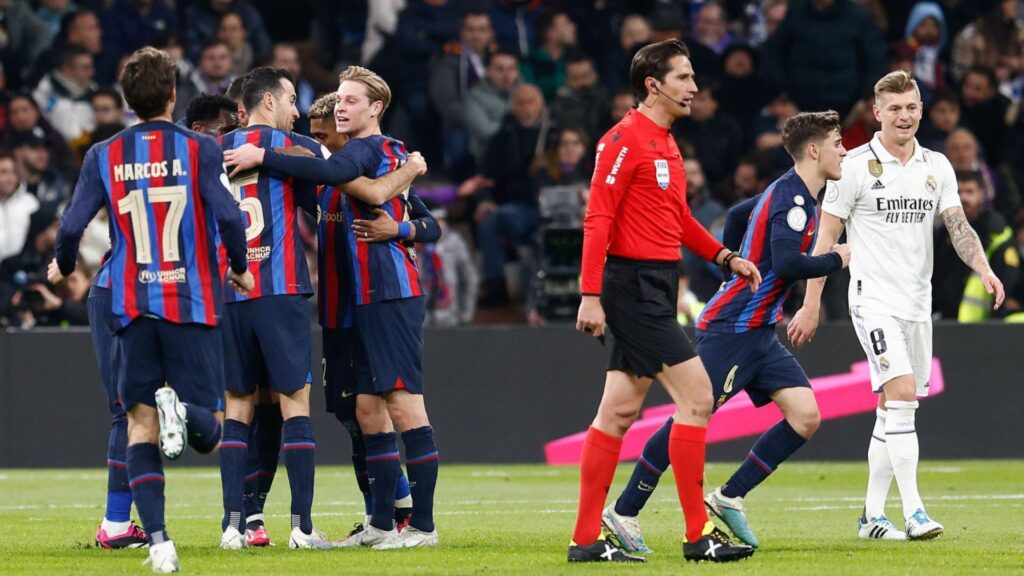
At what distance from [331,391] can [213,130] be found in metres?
1.41

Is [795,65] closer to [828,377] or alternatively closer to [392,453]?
[828,377]

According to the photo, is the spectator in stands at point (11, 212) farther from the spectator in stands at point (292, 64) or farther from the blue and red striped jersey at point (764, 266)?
the blue and red striped jersey at point (764, 266)

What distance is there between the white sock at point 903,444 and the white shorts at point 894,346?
0.51 ft

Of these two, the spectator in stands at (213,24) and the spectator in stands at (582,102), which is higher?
the spectator in stands at (213,24)

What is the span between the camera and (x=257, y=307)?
8.19 meters

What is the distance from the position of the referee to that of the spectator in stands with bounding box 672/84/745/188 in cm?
989

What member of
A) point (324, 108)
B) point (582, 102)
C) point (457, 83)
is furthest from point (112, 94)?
point (324, 108)

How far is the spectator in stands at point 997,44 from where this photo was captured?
19.2m

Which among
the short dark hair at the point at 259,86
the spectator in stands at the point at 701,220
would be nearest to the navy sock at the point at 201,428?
the short dark hair at the point at 259,86

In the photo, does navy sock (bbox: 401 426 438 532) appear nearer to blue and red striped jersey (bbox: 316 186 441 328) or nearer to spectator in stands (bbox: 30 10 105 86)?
blue and red striped jersey (bbox: 316 186 441 328)

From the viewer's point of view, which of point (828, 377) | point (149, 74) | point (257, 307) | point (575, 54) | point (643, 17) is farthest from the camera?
point (643, 17)

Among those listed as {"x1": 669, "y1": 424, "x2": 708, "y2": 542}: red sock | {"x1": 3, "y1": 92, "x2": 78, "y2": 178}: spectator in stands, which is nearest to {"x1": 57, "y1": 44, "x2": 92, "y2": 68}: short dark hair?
{"x1": 3, "y1": 92, "x2": 78, "y2": 178}: spectator in stands

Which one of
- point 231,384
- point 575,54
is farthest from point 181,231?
point 575,54

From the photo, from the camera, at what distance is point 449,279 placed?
1605 centimetres
